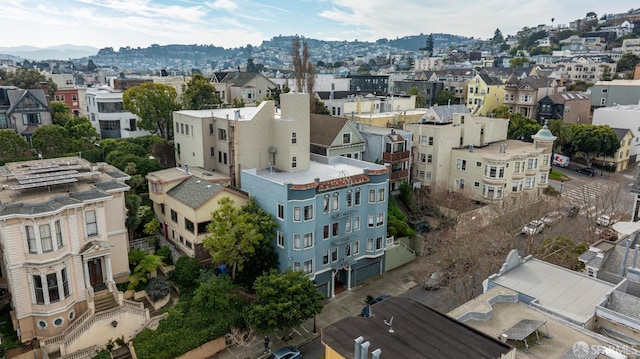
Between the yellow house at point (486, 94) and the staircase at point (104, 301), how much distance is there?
88.5 metres

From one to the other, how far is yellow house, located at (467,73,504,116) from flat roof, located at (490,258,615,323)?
3073 inches

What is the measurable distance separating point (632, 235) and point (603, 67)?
12437 centimetres

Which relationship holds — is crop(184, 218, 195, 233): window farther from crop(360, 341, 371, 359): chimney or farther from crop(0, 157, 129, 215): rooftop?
crop(360, 341, 371, 359): chimney

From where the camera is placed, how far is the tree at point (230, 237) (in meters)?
33.8

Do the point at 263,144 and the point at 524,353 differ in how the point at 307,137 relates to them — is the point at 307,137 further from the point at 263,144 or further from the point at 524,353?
the point at 524,353

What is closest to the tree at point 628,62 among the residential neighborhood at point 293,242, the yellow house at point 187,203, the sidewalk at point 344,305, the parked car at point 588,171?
the parked car at point 588,171

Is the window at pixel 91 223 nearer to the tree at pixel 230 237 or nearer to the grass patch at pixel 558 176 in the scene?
the tree at pixel 230 237

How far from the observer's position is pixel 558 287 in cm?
2595

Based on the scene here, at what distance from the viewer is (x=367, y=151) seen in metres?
56.8

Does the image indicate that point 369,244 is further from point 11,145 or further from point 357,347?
point 11,145

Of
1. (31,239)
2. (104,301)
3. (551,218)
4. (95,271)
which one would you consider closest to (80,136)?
(95,271)

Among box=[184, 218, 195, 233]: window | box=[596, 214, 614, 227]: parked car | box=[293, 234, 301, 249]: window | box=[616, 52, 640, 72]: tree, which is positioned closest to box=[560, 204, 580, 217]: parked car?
box=[596, 214, 614, 227]: parked car

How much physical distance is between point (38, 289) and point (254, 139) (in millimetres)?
23961

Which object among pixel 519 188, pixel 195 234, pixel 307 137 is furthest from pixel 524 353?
pixel 519 188
